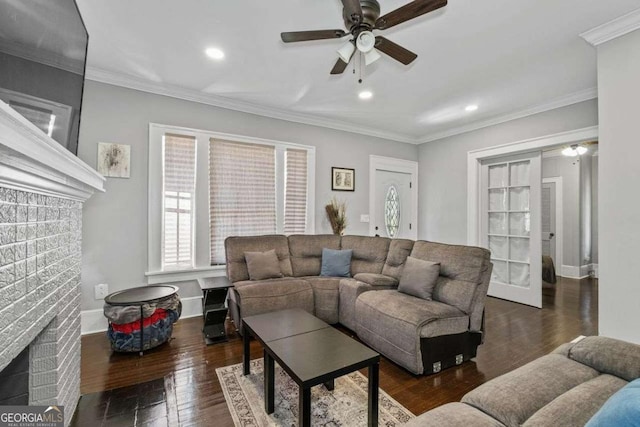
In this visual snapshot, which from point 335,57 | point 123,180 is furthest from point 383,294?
point 123,180

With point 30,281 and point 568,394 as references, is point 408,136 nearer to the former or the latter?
point 568,394

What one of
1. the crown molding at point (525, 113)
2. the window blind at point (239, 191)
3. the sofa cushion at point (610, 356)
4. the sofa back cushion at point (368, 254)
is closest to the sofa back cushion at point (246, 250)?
A: the window blind at point (239, 191)

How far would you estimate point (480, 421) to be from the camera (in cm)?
96

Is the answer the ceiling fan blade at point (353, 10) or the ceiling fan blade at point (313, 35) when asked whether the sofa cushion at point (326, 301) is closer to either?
the ceiling fan blade at point (313, 35)

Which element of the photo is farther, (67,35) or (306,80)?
(306,80)

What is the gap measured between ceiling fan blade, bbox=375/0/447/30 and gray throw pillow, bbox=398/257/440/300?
6.31 feet

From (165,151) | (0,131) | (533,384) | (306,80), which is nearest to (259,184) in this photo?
(165,151)

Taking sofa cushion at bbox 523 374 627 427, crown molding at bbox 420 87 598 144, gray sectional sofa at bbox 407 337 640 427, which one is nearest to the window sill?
gray sectional sofa at bbox 407 337 640 427

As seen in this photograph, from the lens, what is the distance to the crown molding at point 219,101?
116 inches

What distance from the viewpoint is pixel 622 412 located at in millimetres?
667

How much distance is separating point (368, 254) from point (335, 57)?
7.11 ft

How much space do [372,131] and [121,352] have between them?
4417mm

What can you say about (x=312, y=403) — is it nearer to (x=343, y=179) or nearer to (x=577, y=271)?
(x=343, y=179)

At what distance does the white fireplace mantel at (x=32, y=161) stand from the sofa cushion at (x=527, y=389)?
5.85 ft
